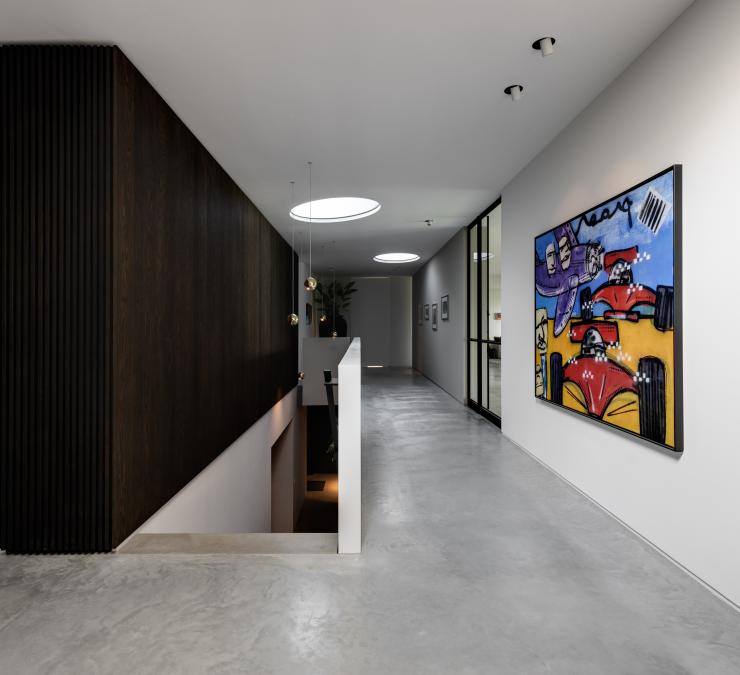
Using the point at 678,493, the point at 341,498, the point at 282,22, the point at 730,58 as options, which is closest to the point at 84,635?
the point at 341,498

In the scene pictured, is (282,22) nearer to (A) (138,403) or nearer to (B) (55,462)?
(A) (138,403)

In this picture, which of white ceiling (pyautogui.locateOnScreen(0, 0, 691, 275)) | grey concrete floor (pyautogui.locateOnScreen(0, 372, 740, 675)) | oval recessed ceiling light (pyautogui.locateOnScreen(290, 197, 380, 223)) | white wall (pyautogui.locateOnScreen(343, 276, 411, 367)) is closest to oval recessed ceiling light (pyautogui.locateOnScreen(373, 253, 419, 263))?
oval recessed ceiling light (pyautogui.locateOnScreen(290, 197, 380, 223))

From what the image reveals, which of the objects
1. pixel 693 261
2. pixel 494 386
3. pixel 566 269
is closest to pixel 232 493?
pixel 494 386

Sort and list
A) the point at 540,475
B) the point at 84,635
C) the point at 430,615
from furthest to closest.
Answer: the point at 540,475, the point at 430,615, the point at 84,635

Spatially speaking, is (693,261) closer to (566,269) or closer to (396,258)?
(566,269)

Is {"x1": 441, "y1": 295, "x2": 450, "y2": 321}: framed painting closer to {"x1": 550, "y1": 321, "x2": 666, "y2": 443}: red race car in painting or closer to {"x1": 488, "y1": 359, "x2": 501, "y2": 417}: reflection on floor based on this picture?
{"x1": 488, "y1": 359, "x2": 501, "y2": 417}: reflection on floor

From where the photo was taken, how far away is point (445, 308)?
861cm

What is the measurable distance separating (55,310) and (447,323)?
6.75m

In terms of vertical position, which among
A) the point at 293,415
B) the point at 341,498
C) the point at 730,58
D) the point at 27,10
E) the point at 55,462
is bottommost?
the point at 293,415

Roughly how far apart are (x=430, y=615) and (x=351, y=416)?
97cm

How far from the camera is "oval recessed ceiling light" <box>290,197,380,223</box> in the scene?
6.38 metres

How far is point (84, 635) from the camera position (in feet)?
5.89

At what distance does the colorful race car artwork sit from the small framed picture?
14.9 feet

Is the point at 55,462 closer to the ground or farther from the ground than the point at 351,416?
closer to the ground
